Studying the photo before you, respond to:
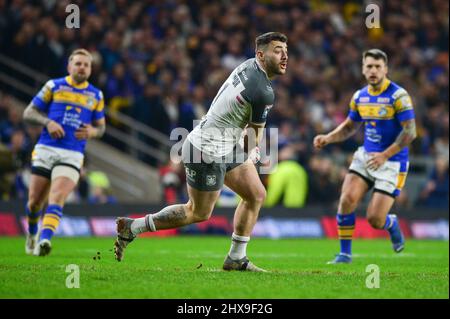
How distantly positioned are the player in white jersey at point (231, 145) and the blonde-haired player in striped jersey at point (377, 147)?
278 cm

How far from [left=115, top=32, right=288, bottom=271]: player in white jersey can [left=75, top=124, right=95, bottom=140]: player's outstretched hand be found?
3258mm

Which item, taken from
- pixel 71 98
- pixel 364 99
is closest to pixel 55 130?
pixel 71 98

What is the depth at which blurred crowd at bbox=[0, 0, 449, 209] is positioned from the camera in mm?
21359

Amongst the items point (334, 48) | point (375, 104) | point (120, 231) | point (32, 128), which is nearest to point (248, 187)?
point (120, 231)

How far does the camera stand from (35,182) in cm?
1248

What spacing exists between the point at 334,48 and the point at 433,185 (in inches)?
262

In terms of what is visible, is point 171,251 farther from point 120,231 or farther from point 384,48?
point 384,48

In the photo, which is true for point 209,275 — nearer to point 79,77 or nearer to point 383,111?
point 383,111

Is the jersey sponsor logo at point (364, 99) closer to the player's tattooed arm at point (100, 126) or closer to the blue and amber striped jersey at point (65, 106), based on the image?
the player's tattooed arm at point (100, 126)

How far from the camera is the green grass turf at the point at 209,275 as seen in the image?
7.46 meters

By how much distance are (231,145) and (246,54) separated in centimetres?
1555

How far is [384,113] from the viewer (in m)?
12.1
